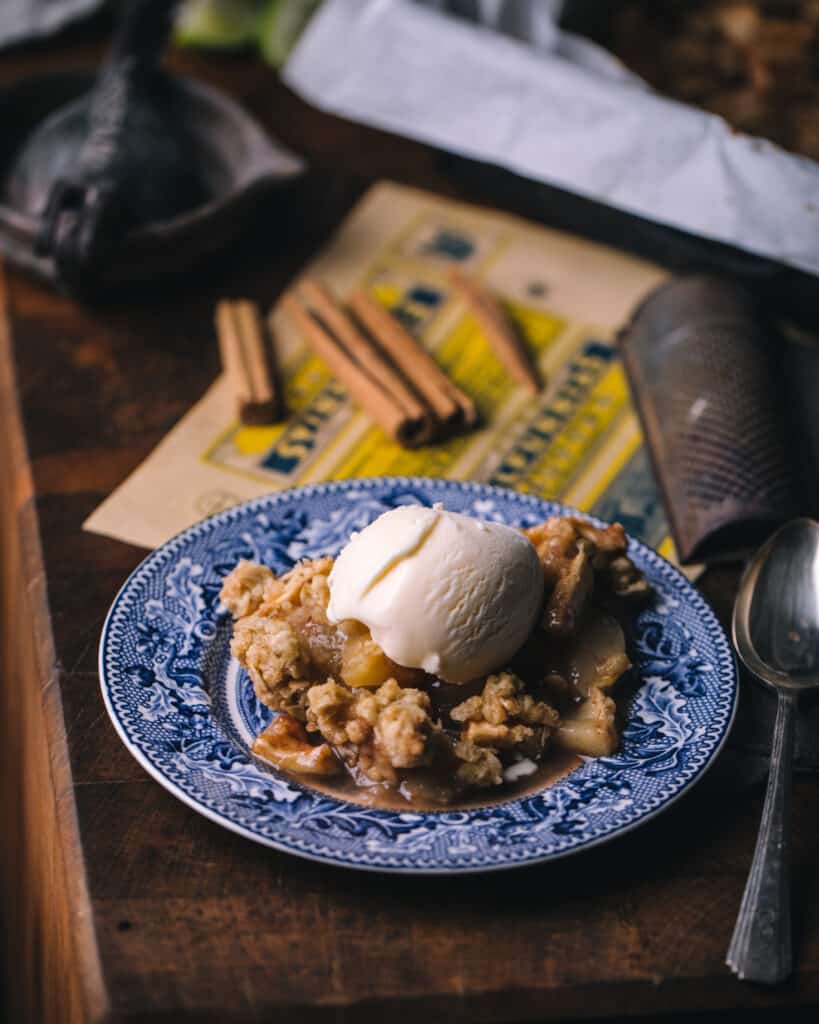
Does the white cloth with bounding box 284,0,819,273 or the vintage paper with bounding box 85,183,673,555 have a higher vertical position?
the white cloth with bounding box 284,0,819,273

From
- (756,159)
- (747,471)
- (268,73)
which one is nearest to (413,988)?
(747,471)

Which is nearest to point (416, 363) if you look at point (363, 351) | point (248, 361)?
point (363, 351)

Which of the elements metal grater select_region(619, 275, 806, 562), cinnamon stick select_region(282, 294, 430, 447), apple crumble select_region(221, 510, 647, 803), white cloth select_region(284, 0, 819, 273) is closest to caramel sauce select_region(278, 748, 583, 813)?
apple crumble select_region(221, 510, 647, 803)

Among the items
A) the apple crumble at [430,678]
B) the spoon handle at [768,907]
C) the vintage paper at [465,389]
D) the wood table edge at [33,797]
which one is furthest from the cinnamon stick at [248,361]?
the spoon handle at [768,907]

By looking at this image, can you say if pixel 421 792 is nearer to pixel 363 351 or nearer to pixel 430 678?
pixel 430 678

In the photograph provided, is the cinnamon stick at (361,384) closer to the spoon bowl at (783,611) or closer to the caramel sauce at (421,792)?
the spoon bowl at (783,611)

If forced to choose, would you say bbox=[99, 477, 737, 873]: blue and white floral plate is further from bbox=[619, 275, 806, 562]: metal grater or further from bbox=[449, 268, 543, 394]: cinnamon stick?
bbox=[449, 268, 543, 394]: cinnamon stick
